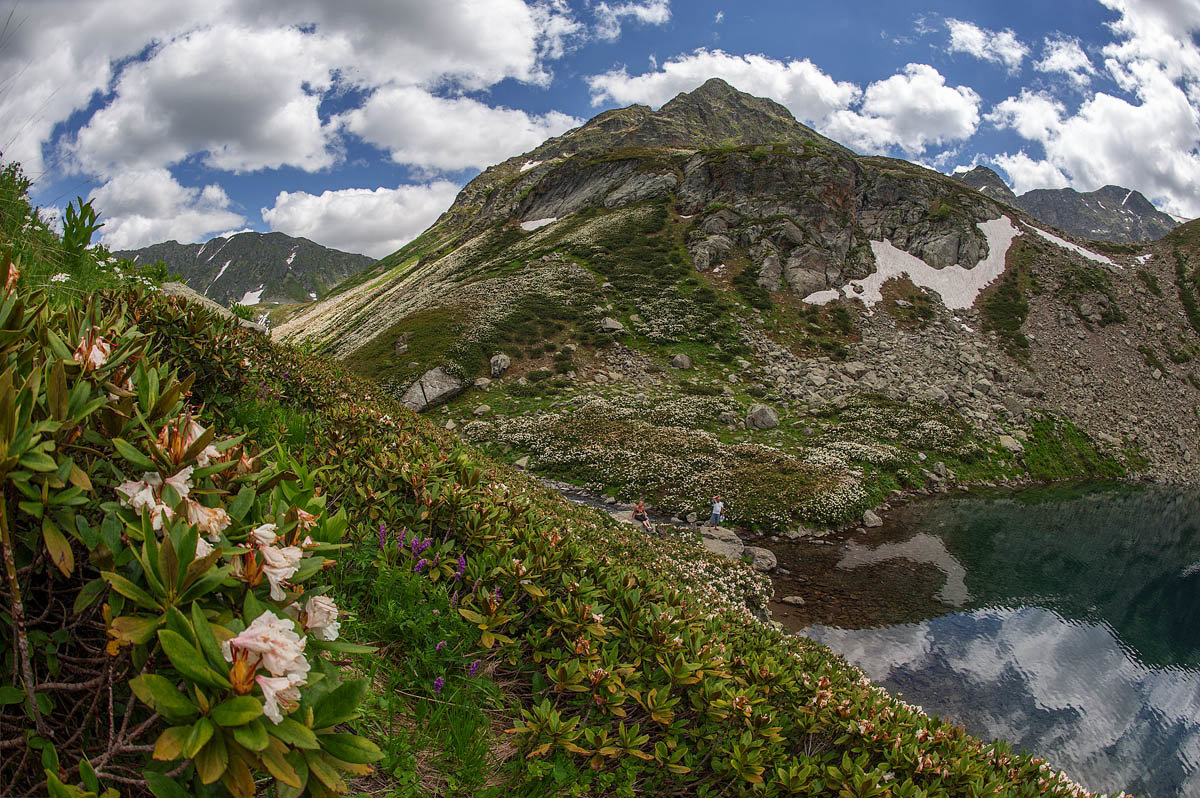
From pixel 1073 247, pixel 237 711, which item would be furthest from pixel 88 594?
pixel 1073 247

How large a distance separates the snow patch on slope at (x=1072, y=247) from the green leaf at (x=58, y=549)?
94.6m

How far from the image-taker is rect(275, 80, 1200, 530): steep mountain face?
28750 mm

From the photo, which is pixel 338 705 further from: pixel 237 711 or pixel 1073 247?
pixel 1073 247

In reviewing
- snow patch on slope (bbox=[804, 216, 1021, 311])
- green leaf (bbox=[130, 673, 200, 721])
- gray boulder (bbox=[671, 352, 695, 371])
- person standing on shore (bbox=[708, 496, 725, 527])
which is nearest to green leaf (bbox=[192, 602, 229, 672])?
green leaf (bbox=[130, 673, 200, 721])

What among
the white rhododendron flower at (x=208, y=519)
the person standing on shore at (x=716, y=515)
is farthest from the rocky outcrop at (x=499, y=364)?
the white rhododendron flower at (x=208, y=519)

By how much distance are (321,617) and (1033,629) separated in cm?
2194

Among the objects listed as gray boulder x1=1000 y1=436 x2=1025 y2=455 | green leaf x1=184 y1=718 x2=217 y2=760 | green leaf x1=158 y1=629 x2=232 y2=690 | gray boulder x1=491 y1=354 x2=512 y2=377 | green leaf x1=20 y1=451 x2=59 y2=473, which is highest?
green leaf x1=20 y1=451 x2=59 y2=473

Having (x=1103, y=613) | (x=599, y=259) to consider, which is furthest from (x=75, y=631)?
(x=599, y=259)

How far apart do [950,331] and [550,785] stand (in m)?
62.0

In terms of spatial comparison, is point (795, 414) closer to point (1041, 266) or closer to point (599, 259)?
point (599, 259)

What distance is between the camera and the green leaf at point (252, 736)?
1522 millimetres

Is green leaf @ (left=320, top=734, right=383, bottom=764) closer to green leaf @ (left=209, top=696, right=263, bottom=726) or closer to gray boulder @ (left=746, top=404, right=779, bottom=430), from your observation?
green leaf @ (left=209, top=696, right=263, bottom=726)

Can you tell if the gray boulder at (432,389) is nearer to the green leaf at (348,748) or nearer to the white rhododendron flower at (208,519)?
the white rhododendron flower at (208,519)

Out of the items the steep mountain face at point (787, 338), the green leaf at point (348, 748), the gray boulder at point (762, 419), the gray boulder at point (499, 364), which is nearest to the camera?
the green leaf at point (348, 748)
